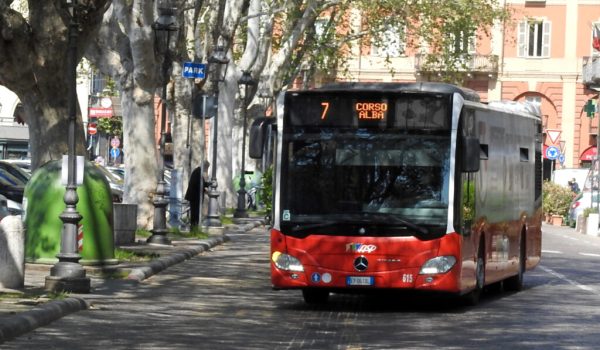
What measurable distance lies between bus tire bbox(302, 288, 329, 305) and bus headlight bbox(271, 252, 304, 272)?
0.81 metres

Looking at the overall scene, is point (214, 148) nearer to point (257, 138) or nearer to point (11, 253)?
point (257, 138)

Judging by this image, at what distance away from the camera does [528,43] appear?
3297 inches

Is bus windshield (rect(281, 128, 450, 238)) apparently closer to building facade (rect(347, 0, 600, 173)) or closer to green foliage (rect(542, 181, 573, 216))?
green foliage (rect(542, 181, 573, 216))

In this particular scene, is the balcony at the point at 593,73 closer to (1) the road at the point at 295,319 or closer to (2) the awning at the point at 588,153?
(2) the awning at the point at 588,153

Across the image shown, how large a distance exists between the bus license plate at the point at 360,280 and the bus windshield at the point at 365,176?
0.64 metres

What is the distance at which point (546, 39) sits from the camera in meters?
83.0

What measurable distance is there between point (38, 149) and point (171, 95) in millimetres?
18623

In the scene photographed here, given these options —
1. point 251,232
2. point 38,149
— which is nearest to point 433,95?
point 38,149

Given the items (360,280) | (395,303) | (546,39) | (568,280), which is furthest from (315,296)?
(546,39)

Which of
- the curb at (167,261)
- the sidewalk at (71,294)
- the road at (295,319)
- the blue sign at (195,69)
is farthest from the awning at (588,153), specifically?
the road at (295,319)

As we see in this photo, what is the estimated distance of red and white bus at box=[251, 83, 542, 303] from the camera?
Answer: 18.6 metres

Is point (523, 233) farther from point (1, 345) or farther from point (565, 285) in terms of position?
point (1, 345)

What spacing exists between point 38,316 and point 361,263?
4312 millimetres

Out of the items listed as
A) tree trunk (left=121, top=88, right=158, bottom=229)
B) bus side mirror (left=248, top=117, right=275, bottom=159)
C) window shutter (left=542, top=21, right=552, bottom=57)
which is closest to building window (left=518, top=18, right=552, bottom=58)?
window shutter (left=542, top=21, right=552, bottom=57)
